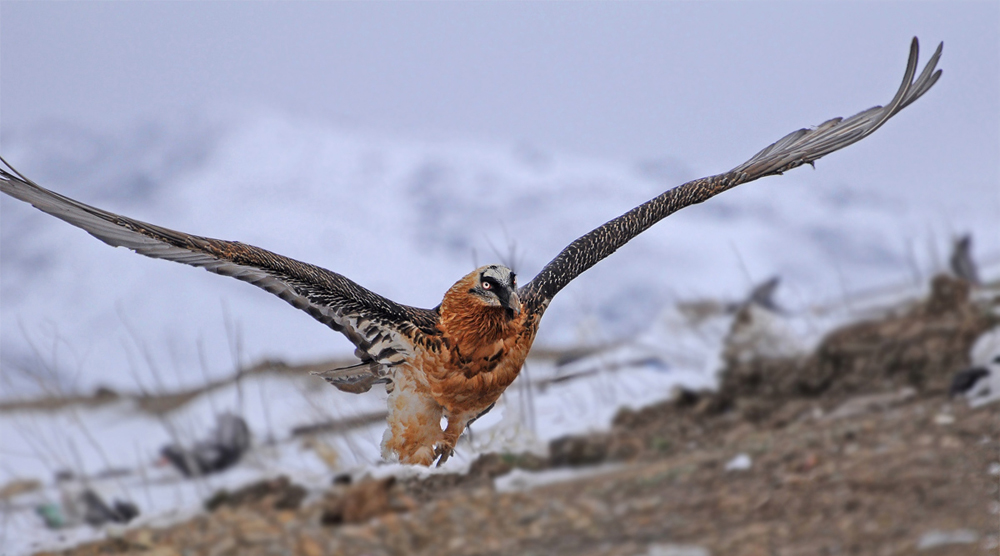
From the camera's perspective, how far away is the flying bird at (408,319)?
14.1 ft

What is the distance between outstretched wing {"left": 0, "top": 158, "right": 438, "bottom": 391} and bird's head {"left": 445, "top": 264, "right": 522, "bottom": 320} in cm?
30

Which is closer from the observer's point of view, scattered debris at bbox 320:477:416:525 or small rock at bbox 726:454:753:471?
scattered debris at bbox 320:477:416:525

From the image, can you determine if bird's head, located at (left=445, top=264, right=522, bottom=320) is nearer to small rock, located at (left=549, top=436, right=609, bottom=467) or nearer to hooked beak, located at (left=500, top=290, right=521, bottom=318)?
hooked beak, located at (left=500, top=290, right=521, bottom=318)

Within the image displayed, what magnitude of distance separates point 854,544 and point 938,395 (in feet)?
10.1

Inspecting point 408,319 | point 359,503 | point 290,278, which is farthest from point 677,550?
point 290,278

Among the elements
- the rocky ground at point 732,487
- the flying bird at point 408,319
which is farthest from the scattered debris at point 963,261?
the flying bird at point 408,319

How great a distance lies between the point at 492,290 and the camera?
469 centimetres

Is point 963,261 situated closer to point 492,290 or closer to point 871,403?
point 871,403

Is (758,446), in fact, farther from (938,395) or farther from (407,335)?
(407,335)

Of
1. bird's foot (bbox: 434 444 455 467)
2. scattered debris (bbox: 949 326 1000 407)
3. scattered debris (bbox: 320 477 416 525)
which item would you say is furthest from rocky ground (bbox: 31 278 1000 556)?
bird's foot (bbox: 434 444 455 467)

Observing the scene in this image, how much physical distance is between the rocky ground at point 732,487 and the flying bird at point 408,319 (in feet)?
12.5

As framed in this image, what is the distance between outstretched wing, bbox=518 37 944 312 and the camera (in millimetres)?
5707

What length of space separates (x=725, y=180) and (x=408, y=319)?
248 centimetres

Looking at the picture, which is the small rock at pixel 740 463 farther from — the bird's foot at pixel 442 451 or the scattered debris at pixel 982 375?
the bird's foot at pixel 442 451
